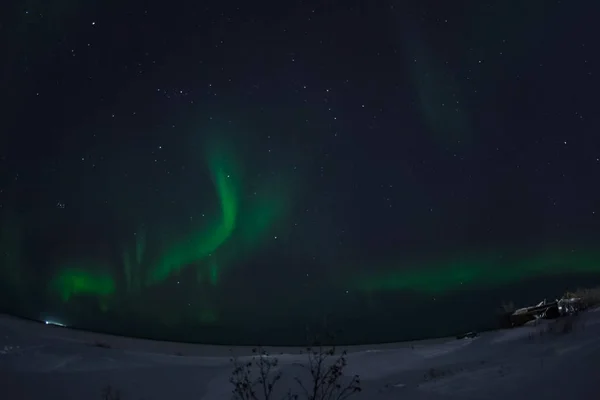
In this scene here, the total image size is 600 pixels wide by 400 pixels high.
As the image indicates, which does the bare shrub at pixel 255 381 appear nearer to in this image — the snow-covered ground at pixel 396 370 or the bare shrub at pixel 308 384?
the bare shrub at pixel 308 384

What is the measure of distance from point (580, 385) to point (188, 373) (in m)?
8.44

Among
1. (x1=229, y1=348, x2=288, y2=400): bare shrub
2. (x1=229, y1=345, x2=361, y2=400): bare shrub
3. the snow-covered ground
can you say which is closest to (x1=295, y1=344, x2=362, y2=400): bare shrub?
(x1=229, y1=345, x2=361, y2=400): bare shrub

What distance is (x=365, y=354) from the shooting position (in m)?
13.6

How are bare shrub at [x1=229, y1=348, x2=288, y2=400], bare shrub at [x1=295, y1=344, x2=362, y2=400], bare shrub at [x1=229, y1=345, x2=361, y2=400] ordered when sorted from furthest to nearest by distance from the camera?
bare shrub at [x1=229, y1=348, x2=288, y2=400] → bare shrub at [x1=229, y1=345, x2=361, y2=400] → bare shrub at [x1=295, y1=344, x2=362, y2=400]

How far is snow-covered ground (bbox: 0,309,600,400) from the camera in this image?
694 centimetres

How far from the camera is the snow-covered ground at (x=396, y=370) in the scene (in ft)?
22.8

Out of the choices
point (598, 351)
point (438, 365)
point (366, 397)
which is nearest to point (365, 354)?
point (438, 365)

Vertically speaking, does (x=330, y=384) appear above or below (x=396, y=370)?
above

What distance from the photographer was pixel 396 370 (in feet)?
34.9

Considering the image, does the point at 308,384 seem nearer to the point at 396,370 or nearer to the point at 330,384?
the point at 396,370

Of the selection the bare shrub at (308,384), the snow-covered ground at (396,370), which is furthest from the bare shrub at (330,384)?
the snow-covered ground at (396,370)

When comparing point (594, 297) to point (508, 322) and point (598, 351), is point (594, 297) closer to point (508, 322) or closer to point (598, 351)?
point (508, 322)

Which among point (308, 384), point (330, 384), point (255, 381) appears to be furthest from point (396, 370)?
point (330, 384)

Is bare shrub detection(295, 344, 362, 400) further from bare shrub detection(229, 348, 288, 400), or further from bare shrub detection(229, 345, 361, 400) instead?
bare shrub detection(229, 348, 288, 400)
